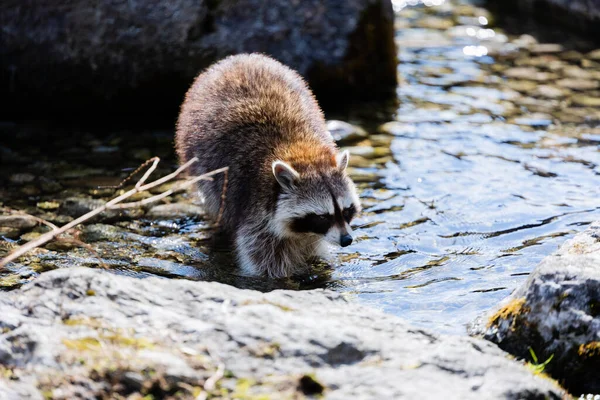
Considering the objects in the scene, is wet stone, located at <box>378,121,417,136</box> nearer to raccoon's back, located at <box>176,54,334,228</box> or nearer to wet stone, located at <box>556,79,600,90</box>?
raccoon's back, located at <box>176,54,334,228</box>

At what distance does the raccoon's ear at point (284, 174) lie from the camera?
4703 millimetres

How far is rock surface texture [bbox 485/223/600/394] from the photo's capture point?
3273 millimetres

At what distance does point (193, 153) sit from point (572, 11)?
218 inches

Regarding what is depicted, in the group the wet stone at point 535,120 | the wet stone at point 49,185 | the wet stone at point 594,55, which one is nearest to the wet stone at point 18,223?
the wet stone at point 49,185

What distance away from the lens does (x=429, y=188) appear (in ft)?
19.5

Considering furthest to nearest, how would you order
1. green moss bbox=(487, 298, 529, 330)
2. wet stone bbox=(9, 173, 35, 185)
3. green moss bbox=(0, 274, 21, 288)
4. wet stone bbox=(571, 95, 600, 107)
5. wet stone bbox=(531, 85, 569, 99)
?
wet stone bbox=(531, 85, 569, 99) → wet stone bbox=(571, 95, 600, 107) → wet stone bbox=(9, 173, 35, 185) → green moss bbox=(0, 274, 21, 288) → green moss bbox=(487, 298, 529, 330)

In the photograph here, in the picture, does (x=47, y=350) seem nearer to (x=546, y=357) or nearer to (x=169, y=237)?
(x=546, y=357)

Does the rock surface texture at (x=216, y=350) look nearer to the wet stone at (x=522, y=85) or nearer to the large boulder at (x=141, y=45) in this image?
the large boulder at (x=141, y=45)

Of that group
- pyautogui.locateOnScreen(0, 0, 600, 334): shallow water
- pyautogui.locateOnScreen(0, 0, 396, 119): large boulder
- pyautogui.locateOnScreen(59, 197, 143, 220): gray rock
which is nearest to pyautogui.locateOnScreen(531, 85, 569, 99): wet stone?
pyautogui.locateOnScreen(0, 0, 600, 334): shallow water

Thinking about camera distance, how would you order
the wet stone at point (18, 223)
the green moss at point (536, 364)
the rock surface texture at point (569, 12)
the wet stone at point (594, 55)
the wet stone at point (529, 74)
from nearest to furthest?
the green moss at point (536, 364) → the wet stone at point (18, 223) → the wet stone at point (529, 74) → the wet stone at point (594, 55) → the rock surface texture at point (569, 12)

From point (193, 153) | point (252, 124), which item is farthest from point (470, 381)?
point (193, 153)

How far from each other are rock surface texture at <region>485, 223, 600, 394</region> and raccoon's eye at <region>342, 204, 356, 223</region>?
140 centimetres

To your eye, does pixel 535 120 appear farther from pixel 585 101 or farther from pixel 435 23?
pixel 435 23

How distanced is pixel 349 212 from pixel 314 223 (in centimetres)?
22
